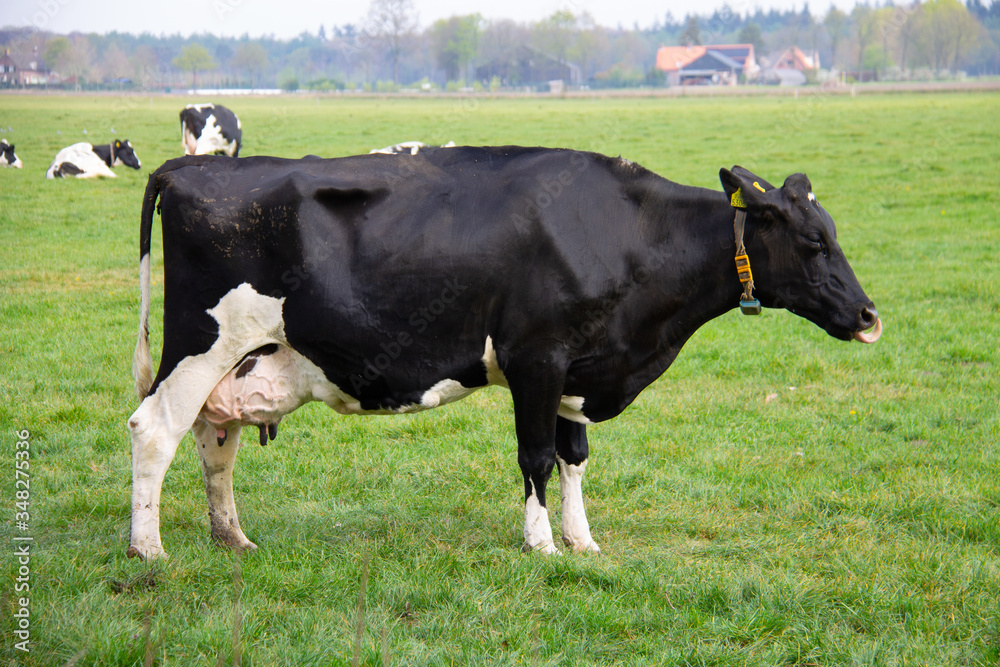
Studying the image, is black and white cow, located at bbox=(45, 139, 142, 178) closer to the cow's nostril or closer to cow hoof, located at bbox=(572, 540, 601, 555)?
cow hoof, located at bbox=(572, 540, 601, 555)

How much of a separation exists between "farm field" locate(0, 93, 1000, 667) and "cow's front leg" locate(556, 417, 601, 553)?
0.63ft

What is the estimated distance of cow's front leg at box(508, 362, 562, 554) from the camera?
442 cm

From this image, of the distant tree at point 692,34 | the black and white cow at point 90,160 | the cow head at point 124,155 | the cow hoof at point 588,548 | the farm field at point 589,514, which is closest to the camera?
the farm field at point 589,514

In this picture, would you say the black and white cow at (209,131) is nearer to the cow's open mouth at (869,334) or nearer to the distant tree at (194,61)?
the cow's open mouth at (869,334)

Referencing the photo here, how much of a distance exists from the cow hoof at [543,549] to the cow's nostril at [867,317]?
1.90 m

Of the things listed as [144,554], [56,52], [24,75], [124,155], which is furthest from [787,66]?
[144,554]

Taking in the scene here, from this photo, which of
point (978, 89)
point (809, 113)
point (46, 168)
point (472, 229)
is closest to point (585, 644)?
point (472, 229)

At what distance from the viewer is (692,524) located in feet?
16.9

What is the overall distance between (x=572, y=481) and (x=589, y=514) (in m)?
0.55

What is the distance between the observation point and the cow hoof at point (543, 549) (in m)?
4.59

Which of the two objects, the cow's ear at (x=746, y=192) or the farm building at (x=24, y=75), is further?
the farm building at (x=24, y=75)

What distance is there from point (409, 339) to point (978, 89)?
67.0 metres

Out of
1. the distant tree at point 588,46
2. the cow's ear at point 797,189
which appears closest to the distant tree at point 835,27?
the distant tree at point 588,46

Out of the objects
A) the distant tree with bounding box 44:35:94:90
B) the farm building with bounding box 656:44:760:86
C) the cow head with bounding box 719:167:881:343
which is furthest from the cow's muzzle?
the farm building with bounding box 656:44:760:86
